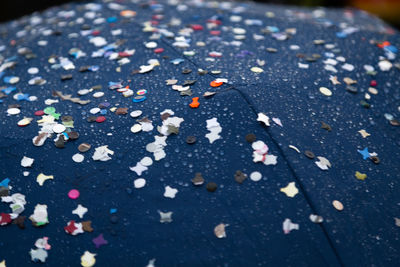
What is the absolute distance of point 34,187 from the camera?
1.26 metres

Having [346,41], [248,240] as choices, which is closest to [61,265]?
[248,240]

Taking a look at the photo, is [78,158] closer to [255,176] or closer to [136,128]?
[136,128]

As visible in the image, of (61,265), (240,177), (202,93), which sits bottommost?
(61,265)

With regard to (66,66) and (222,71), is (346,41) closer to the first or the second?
(222,71)

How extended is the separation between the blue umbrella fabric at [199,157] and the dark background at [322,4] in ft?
9.26

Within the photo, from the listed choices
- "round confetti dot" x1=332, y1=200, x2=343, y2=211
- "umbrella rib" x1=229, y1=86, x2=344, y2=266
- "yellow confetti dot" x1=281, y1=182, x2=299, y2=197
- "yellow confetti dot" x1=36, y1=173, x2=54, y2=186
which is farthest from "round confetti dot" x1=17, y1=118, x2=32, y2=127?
"round confetti dot" x1=332, y1=200, x2=343, y2=211

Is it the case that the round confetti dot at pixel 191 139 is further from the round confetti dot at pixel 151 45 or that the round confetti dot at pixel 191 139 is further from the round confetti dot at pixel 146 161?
the round confetti dot at pixel 151 45

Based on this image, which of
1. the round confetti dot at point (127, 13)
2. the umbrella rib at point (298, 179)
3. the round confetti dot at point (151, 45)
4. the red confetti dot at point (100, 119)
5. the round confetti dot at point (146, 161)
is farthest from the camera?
the round confetti dot at point (127, 13)

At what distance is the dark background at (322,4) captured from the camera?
4.14m

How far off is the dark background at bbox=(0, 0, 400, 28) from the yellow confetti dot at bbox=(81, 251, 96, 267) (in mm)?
3622

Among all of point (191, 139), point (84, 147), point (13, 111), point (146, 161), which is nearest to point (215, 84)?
point (191, 139)

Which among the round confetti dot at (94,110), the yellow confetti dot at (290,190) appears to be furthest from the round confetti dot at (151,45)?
the yellow confetti dot at (290,190)

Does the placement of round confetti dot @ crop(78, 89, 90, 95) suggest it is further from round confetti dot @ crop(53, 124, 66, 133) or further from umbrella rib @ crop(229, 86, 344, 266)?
umbrella rib @ crop(229, 86, 344, 266)

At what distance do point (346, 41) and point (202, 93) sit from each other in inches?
31.5
